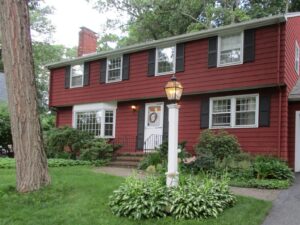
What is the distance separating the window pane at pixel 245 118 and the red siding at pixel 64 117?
8880 millimetres

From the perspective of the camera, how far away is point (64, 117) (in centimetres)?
2034

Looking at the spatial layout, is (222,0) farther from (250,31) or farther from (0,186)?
(0,186)

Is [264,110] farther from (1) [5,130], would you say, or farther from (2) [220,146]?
(1) [5,130]

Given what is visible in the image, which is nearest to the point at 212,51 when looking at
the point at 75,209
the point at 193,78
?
the point at 193,78

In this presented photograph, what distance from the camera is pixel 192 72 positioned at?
600 inches

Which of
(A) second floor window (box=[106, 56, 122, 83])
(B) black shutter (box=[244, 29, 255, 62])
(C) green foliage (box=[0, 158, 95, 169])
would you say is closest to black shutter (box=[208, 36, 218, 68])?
(B) black shutter (box=[244, 29, 255, 62])

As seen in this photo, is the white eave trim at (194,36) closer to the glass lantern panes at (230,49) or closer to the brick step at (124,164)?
the glass lantern panes at (230,49)

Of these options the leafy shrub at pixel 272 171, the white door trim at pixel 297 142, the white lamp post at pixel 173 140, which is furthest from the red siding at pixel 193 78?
the white lamp post at pixel 173 140

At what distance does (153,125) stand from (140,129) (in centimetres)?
64

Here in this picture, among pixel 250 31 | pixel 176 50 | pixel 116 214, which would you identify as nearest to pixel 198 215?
pixel 116 214

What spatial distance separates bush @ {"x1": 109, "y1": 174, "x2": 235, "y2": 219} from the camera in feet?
22.1

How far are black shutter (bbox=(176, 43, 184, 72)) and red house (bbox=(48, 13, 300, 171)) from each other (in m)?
0.04

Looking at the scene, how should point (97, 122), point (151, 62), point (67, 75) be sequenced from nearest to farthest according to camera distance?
point (151, 62) → point (97, 122) → point (67, 75)

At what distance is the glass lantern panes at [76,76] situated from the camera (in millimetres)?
19375
